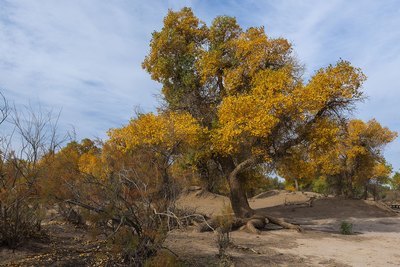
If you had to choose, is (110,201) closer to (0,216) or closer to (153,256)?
(153,256)

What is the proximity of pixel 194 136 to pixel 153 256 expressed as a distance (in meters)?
8.71

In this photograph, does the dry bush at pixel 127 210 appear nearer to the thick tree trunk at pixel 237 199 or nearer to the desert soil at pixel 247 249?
the desert soil at pixel 247 249

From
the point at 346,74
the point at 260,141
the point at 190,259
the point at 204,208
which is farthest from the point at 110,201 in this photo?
the point at 204,208

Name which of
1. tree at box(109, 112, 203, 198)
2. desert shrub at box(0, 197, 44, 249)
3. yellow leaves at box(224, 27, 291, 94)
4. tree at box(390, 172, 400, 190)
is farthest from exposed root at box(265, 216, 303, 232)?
tree at box(390, 172, 400, 190)

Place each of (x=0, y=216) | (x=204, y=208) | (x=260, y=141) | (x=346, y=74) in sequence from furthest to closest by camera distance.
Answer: (x=204, y=208) → (x=260, y=141) → (x=346, y=74) → (x=0, y=216)

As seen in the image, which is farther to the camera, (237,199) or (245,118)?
(237,199)

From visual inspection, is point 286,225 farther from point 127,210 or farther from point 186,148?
point 127,210

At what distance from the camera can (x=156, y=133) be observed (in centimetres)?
1427

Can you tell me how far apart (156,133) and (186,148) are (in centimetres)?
126

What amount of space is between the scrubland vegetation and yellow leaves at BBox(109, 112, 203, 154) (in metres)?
0.05

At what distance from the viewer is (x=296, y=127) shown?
15.8 m

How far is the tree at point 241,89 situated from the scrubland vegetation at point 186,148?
49 millimetres

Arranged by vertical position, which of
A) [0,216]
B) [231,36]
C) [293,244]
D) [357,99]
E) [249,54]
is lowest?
[293,244]

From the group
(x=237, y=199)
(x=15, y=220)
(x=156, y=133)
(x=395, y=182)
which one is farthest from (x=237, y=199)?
(x=395, y=182)
